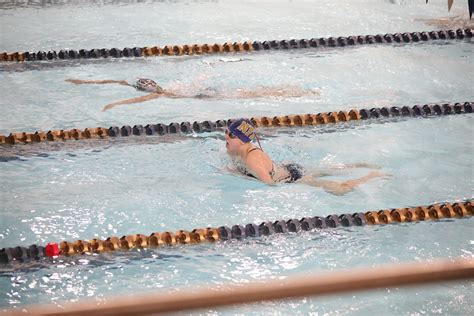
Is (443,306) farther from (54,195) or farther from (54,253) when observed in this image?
(54,195)

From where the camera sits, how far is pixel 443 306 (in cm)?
286

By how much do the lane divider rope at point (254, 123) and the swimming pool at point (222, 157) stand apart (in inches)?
2.7

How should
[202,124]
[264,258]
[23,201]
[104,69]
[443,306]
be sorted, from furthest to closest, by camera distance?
[104,69]
[202,124]
[23,201]
[264,258]
[443,306]

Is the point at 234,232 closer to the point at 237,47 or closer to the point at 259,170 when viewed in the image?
the point at 259,170

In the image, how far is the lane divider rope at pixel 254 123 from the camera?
4.22 meters

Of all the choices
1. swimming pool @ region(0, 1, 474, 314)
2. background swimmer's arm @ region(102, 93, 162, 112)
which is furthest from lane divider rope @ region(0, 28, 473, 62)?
background swimmer's arm @ region(102, 93, 162, 112)

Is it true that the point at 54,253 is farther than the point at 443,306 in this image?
Yes

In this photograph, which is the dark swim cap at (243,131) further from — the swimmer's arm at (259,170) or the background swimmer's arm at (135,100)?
the background swimmer's arm at (135,100)

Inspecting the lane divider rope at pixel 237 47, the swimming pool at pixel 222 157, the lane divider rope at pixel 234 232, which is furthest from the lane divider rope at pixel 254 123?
the lane divider rope at pixel 237 47

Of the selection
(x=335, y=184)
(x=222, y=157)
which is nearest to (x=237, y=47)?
(x=222, y=157)

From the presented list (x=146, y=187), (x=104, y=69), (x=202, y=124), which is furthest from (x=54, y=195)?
(x=104, y=69)

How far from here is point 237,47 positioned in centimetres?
555

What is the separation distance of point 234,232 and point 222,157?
735 mm

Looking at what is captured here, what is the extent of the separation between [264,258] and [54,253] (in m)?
0.77
